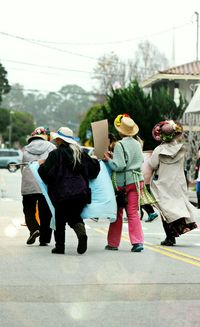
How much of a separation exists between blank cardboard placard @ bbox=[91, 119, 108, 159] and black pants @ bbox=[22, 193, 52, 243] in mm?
1179

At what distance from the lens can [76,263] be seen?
10586 millimetres

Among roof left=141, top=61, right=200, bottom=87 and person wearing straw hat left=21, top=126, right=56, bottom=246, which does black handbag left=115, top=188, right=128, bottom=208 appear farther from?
roof left=141, top=61, right=200, bottom=87

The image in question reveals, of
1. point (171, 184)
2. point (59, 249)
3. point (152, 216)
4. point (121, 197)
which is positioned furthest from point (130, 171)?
point (152, 216)

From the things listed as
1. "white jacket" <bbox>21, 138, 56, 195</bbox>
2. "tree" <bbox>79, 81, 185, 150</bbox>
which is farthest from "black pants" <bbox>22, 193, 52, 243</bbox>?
"tree" <bbox>79, 81, 185, 150</bbox>

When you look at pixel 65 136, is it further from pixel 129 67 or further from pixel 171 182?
pixel 129 67

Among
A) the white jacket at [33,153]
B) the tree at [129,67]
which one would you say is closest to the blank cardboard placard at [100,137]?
the white jacket at [33,153]

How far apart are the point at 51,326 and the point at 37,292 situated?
154cm

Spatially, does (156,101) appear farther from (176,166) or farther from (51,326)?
(51,326)

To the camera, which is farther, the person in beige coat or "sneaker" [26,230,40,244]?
"sneaker" [26,230,40,244]

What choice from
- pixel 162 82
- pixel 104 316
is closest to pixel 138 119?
pixel 162 82

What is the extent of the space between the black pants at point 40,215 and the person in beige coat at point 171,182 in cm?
151

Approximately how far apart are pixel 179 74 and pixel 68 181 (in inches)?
1795

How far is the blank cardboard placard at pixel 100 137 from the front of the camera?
11.9 metres

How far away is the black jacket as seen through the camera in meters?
11.4
